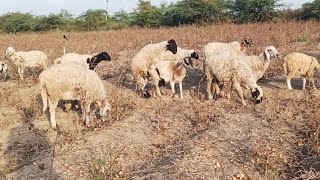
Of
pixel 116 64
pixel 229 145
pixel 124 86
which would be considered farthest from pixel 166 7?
pixel 229 145

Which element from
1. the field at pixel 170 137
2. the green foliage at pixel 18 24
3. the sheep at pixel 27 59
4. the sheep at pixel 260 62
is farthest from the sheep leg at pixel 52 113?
the green foliage at pixel 18 24

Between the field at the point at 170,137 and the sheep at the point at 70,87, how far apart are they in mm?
463

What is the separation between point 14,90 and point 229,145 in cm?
801

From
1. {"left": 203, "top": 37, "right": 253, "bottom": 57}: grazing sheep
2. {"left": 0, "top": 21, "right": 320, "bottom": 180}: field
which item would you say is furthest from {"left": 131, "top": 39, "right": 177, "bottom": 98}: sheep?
{"left": 203, "top": 37, "right": 253, "bottom": 57}: grazing sheep

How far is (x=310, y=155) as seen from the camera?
7094 millimetres

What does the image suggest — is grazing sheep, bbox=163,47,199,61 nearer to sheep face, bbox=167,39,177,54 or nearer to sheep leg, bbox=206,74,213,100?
sheep face, bbox=167,39,177,54

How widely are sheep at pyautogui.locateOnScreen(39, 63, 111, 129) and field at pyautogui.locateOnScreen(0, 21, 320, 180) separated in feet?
1.52

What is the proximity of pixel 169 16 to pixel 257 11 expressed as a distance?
775cm

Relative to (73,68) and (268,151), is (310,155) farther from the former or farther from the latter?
(73,68)

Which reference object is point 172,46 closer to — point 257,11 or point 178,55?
point 178,55

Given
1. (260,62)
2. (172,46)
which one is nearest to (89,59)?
(172,46)

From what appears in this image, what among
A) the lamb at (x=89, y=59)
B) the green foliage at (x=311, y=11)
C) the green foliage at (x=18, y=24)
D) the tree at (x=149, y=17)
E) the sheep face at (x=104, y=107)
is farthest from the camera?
the green foliage at (x=18, y=24)

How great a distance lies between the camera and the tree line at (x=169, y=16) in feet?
105

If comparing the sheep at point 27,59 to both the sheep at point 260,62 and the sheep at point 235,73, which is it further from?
the sheep at point 260,62
